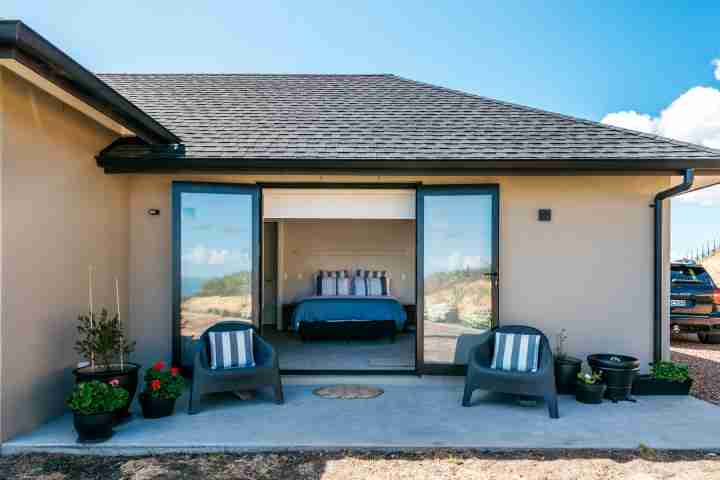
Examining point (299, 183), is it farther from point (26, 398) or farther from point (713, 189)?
point (713, 189)

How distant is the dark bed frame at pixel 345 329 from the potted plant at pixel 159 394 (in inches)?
180

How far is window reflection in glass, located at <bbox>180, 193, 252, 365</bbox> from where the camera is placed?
6605mm

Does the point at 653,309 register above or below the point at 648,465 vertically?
above

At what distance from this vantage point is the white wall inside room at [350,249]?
1209cm

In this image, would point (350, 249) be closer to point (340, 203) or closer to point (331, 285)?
point (331, 285)

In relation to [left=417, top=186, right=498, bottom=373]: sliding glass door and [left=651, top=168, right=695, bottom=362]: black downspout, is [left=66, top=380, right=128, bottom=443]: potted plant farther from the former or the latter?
[left=651, top=168, right=695, bottom=362]: black downspout

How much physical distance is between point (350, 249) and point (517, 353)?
6.74 m

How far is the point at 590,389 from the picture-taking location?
19.0 feet

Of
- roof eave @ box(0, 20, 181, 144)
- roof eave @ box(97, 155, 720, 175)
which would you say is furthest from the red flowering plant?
roof eave @ box(0, 20, 181, 144)

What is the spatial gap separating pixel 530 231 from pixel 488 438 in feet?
9.68

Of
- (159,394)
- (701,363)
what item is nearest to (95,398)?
(159,394)

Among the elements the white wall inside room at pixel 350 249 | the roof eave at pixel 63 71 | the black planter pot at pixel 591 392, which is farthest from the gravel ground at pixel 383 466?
the white wall inside room at pixel 350 249

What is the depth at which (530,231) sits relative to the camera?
6719 millimetres

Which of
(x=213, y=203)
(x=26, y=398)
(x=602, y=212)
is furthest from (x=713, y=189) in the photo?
(x=26, y=398)
